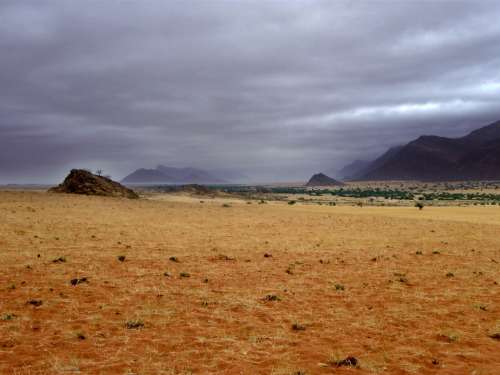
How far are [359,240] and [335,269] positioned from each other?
8621 mm

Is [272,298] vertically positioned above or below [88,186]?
below

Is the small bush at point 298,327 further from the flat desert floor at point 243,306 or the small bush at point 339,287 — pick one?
the small bush at point 339,287

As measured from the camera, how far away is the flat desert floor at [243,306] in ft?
25.2

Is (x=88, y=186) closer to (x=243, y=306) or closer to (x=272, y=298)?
(x=272, y=298)

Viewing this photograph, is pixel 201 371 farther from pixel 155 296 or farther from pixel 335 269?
pixel 335 269

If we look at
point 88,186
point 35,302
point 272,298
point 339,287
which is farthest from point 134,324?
point 88,186

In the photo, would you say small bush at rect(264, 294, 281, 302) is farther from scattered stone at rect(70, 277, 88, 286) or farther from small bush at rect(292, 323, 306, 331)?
scattered stone at rect(70, 277, 88, 286)

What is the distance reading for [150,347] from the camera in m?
8.16

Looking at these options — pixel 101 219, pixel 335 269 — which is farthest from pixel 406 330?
pixel 101 219

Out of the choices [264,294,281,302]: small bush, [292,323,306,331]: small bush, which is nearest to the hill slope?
[264,294,281,302]: small bush

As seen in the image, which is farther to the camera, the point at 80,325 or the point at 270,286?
the point at 270,286

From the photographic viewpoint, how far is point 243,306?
36.6ft

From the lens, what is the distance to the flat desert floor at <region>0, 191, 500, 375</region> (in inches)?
302

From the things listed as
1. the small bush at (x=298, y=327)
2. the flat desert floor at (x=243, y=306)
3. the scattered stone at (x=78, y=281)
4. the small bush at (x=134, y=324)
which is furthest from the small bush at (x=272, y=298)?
the scattered stone at (x=78, y=281)
